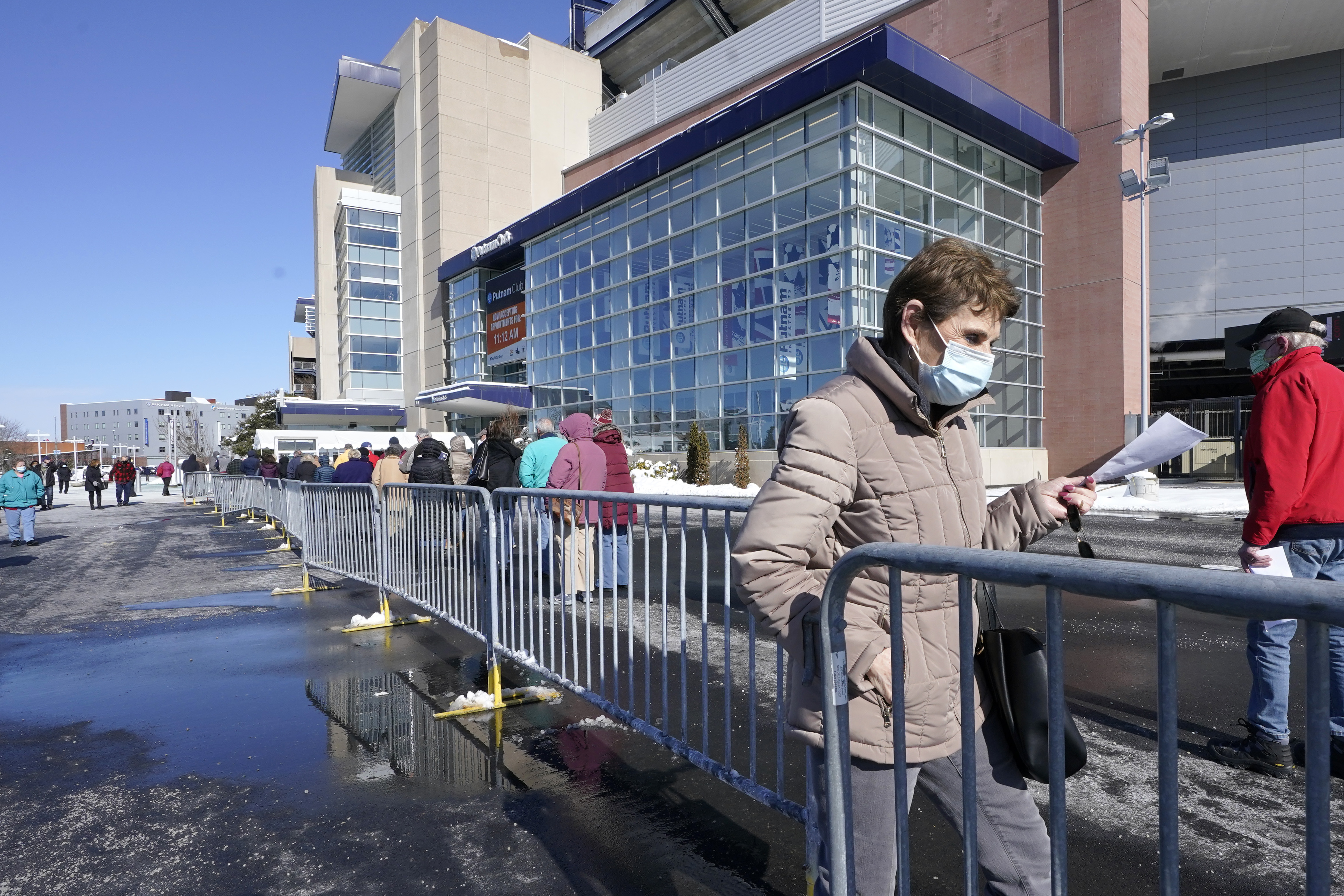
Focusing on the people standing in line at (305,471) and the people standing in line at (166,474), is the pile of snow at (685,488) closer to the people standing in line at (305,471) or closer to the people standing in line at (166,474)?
the people standing in line at (305,471)

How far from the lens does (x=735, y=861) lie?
2.92 m

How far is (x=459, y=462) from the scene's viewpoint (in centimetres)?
1120

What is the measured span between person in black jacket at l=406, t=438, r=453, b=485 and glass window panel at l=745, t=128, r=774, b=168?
53.3 ft

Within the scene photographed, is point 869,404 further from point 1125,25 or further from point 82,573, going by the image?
point 1125,25

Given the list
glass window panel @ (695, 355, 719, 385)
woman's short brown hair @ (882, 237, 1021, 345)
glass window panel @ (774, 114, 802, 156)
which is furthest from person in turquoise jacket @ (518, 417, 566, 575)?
glass window panel @ (774, 114, 802, 156)

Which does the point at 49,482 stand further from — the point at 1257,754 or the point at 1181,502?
the point at 1257,754

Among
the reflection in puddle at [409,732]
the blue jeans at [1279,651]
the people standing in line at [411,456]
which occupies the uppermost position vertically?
the people standing in line at [411,456]

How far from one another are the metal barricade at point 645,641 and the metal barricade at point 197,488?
27.6 meters

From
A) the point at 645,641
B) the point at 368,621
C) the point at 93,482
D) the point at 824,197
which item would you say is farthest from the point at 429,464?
the point at 93,482

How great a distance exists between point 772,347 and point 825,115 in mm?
6443

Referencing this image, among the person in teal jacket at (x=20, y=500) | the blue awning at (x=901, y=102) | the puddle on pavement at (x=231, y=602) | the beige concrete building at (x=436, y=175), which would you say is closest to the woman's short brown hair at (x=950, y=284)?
the puddle on pavement at (x=231, y=602)

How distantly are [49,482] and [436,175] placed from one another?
2371cm

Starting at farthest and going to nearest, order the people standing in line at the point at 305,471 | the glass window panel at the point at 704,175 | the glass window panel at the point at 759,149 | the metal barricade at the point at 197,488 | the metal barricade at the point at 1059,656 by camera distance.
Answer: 1. the metal barricade at the point at 197,488
2. the glass window panel at the point at 704,175
3. the glass window panel at the point at 759,149
4. the people standing in line at the point at 305,471
5. the metal barricade at the point at 1059,656

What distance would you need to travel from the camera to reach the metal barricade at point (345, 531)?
7387 millimetres
